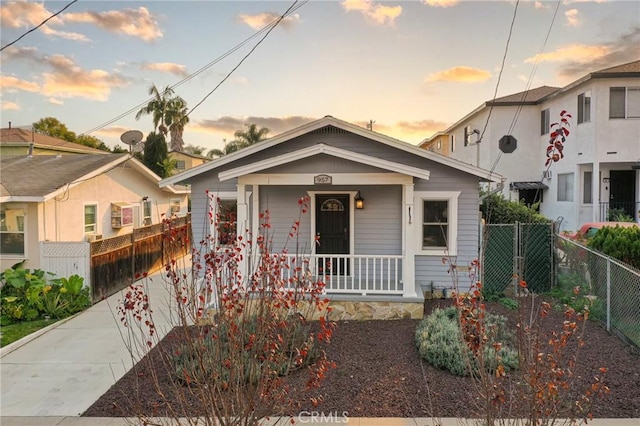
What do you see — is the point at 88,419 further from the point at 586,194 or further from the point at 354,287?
the point at 586,194

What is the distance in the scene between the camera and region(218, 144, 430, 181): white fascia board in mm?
8609

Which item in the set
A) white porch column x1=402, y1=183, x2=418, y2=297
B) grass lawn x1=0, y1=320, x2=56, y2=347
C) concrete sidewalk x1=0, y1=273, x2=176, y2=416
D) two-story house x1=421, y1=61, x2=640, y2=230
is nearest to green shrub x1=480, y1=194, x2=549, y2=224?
white porch column x1=402, y1=183, x2=418, y2=297

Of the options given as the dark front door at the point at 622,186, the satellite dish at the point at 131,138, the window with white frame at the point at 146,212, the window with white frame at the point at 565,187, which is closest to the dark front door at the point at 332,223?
the satellite dish at the point at 131,138

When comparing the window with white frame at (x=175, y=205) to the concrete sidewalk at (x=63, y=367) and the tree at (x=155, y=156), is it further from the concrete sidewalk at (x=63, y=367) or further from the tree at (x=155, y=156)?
the concrete sidewalk at (x=63, y=367)

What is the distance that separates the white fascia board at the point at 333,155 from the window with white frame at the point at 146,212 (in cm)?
870

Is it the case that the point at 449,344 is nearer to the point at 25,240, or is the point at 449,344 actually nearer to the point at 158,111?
the point at 25,240

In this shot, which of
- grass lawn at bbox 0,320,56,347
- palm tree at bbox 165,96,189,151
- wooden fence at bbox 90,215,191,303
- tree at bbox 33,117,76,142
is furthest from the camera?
tree at bbox 33,117,76,142

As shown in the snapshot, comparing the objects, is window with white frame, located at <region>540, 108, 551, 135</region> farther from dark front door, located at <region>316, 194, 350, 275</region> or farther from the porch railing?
dark front door, located at <region>316, 194, 350, 275</region>

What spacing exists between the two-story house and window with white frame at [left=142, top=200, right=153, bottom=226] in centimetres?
1286

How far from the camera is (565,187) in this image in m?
18.7

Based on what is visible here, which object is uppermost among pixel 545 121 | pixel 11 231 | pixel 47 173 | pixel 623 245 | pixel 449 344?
pixel 545 121

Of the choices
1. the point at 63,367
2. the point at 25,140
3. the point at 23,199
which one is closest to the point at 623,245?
the point at 63,367

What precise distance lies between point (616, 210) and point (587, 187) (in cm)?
149

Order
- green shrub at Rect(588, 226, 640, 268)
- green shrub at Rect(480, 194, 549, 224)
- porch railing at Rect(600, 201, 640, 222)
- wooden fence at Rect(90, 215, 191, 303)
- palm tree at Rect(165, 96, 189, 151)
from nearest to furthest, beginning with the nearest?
green shrub at Rect(588, 226, 640, 268)
wooden fence at Rect(90, 215, 191, 303)
green shrub at Rect(480, 194, 549, 224)
porch railing at Rect(600, 201, 640, 222)
palm tree at Rect(165, 96, 189, 151)
